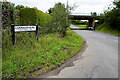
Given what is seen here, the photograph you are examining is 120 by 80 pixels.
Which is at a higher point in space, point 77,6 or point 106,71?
point 77,6

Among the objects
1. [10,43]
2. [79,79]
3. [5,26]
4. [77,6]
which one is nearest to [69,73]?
[79,79]

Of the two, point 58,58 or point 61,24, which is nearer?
point 58,58

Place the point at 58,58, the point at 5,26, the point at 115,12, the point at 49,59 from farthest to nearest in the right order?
1. the point at 115,12
2. the point at 5,26
3. the point at 58,58
4. the point at 49,59

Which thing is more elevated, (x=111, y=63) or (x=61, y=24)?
(x=61, y=24)

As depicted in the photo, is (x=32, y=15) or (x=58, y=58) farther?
(x=32, y=15)

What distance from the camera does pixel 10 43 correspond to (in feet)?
16.4

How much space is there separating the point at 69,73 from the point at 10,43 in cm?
341

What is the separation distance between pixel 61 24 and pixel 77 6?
2634 millimetres

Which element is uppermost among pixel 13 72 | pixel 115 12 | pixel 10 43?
pixel 115 12

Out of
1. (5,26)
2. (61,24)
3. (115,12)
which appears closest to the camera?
(5,26)

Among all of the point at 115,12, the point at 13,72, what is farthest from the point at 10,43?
the point at 115,12

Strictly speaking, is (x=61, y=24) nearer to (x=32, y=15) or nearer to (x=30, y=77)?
(x=32, y=15)

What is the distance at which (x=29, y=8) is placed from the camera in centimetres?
823

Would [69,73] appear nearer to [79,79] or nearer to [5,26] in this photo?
[79,79]
